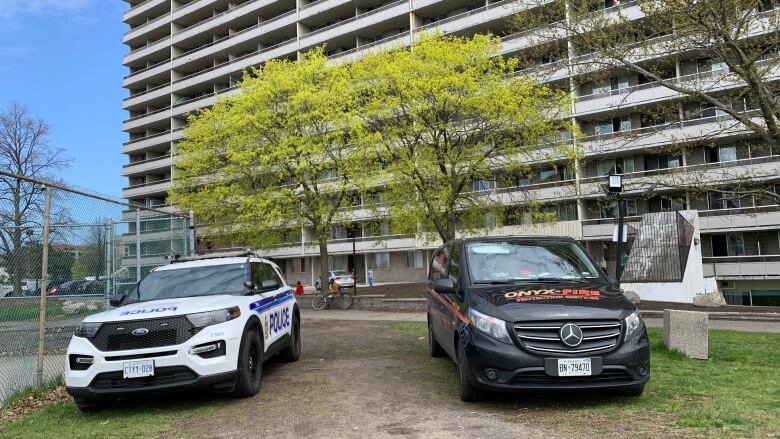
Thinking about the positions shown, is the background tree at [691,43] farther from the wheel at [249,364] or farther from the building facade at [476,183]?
the wheel at [249,364]

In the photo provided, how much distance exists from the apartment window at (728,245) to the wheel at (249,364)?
3740 cm

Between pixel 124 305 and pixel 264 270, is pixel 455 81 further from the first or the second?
pixel 124 305

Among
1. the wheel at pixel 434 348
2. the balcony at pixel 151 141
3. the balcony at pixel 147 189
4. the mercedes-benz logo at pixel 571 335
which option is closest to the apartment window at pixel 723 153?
the wheel at pixel 434 348

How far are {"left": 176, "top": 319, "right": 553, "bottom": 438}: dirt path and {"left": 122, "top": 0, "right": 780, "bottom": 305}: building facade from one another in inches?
277

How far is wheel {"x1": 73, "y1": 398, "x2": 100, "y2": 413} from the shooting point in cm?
622

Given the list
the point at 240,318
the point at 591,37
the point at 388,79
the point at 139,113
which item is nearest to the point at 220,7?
the point at 139,113

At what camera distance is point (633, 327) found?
18.4 ft

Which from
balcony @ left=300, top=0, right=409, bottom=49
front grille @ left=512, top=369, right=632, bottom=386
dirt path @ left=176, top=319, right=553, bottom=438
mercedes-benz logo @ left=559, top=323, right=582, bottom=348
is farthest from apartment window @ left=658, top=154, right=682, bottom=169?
mercedes-benz logo @ left=559, top=323, right=582, bottom=348

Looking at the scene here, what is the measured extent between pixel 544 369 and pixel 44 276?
593 centimetres

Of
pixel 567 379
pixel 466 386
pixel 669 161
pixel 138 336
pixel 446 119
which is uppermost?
pixel 669 161

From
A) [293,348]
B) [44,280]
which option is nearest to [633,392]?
[293,348]

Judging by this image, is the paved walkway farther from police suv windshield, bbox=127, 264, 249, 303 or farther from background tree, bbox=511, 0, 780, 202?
police suv windshield, bbox=127, 264, 249, 303

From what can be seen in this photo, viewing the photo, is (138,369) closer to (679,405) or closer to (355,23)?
(679,405)

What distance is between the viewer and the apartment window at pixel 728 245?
36.3 meters
